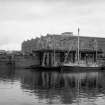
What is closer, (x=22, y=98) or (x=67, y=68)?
(x=22, y=98)

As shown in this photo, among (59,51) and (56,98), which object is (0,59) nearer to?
(59,51)

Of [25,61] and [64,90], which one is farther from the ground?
[25,61]

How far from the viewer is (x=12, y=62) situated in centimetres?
15938

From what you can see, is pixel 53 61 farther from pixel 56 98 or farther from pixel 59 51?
pixel 56 98

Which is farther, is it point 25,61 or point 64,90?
point 25,61

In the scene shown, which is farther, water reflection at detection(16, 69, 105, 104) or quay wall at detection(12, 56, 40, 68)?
quay wall at detection(12, 56, 40, 68)

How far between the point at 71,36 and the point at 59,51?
54.5 m

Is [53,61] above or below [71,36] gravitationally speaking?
below

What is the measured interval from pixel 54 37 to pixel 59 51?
52.7 meters

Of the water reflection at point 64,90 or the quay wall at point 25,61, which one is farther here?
the quay wall at point 25,61

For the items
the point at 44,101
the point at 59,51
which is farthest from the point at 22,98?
the point at 59,51

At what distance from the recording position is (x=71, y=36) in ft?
627

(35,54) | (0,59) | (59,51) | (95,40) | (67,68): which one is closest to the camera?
(67,68)

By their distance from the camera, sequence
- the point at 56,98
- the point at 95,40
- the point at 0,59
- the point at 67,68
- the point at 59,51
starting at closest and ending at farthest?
the point at 56,98, the point at 67,68, the point at 59,51, the point at 0,59, the point at 95,40
